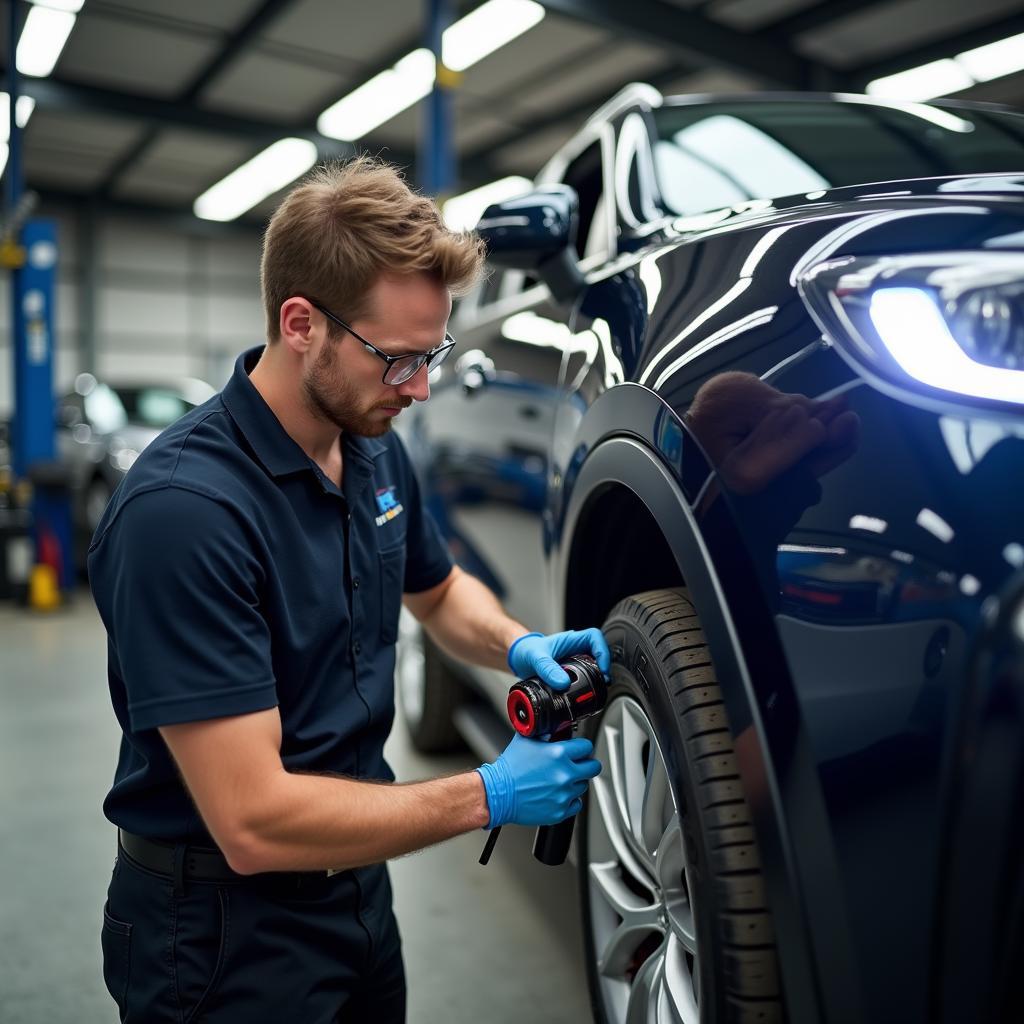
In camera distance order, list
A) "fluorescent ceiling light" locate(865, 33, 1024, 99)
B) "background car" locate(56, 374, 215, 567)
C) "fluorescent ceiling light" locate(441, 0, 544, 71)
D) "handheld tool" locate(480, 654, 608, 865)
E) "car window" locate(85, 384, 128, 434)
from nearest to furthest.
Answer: "handheld tool" locate(480, 654, 608, 865), "background car" locate(56, 374, 215, 567), "car window" locate(85, 384, 128, 434), "fluorescent ceiling light" locate(441, 0, 544, 71), "fluorescent ceiling light" locate(865, 33, 1024, 99)

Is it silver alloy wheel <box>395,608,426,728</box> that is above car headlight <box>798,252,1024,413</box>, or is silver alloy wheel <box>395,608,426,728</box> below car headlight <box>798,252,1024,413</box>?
below

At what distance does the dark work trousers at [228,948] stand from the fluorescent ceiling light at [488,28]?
728 cm

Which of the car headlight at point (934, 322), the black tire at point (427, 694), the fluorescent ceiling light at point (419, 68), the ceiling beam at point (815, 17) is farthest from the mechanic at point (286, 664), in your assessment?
the ceiling beam at point (815, 17)

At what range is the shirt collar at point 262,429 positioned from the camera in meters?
1.29

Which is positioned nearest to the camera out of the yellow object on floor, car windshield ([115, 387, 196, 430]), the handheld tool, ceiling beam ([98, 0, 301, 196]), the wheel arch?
the wheel arch

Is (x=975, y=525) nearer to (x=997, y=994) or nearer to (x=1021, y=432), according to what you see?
(x=1021, y=432)

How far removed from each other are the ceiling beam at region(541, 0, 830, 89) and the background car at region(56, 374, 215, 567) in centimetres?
381

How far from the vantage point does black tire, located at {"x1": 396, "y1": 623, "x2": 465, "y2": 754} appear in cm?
283

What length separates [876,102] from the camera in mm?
2055

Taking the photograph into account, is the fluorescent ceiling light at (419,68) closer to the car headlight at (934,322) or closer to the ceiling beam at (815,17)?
the ceiling beam at (815,17)

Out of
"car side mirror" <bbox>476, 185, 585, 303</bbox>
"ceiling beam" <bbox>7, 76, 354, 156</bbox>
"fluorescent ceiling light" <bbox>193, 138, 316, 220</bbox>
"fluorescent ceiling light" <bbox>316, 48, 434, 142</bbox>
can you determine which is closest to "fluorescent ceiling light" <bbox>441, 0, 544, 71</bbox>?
"fluorescent ceiling light" <bbox>316, 48, 434, 142</bbox>

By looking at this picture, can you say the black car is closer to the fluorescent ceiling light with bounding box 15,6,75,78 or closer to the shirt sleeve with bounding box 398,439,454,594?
the shirt sleeve with bounding box 398,439,454,594

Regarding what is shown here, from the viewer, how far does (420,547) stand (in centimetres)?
172

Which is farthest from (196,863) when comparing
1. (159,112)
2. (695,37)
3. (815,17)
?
(159,112)
